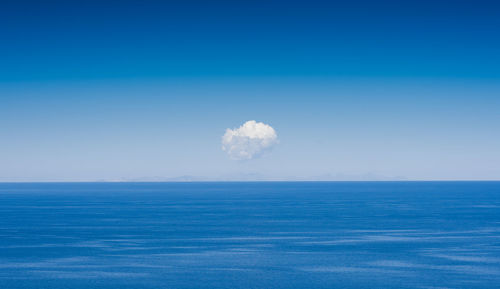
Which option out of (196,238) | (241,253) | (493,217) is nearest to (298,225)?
(196,238)

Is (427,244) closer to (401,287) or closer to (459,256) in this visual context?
(459,256)

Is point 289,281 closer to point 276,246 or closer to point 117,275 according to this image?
point 117,275

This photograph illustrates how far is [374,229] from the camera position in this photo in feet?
325

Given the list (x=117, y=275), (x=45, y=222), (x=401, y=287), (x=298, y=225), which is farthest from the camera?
(x=45, y=222)

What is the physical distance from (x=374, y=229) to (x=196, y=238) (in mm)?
31286

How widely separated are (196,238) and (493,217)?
68582 millimetres

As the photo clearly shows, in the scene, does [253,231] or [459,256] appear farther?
[253,231]

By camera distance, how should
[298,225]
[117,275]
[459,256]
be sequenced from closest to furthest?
[117,275], [459,256], [298,225]

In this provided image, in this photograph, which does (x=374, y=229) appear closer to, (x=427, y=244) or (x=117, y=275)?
(x=427, y=244)

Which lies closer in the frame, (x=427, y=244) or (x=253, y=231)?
(x=427, y=244)

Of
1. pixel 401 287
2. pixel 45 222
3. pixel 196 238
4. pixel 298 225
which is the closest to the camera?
pixel 401 287

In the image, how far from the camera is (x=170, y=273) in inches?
2343

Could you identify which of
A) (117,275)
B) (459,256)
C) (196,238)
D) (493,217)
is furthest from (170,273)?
(493,217)

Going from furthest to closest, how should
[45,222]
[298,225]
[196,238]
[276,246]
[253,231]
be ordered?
[45,222] → [298,225] → [253,231] → [196,238] → [276,246]
